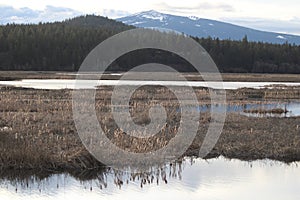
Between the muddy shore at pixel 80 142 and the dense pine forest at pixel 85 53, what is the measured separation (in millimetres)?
86447

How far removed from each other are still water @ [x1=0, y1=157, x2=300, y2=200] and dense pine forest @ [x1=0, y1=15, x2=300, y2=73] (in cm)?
9715

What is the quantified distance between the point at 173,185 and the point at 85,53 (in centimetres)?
11098

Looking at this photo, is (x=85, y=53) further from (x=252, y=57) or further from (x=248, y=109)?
(x=248, y=109)

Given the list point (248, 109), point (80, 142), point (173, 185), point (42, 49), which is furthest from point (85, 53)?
point (173, 185)

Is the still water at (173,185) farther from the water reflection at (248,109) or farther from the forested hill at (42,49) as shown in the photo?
the forested hill at (42,49)

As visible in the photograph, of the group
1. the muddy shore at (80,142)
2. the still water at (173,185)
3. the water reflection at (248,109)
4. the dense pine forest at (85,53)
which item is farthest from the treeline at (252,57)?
the still water at (173,185)

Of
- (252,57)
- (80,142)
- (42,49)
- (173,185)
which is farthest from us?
(252,57)

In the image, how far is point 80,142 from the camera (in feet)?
66.6

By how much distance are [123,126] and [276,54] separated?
12421 centimetres

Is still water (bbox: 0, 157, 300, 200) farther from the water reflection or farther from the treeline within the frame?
the treeline

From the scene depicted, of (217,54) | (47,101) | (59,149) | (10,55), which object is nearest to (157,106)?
(47,101)

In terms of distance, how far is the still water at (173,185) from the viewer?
641 inches

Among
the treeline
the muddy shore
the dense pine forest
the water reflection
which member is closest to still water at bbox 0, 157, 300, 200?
the muddy shore

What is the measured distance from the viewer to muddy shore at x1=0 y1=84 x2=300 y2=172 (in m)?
18.0
